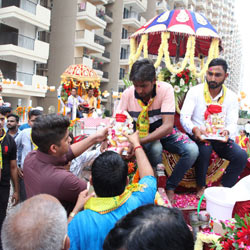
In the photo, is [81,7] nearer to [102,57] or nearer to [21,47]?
[102,57]

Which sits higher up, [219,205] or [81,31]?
[81,31]

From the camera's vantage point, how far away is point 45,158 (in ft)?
6.70

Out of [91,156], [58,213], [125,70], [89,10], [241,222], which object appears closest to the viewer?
[58,213]

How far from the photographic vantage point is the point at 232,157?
3.34 m

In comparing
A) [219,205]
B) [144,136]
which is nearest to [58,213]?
[219,205]

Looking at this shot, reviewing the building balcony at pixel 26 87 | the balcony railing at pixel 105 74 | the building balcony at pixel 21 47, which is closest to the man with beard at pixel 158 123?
the building balcony at pixel 26 87

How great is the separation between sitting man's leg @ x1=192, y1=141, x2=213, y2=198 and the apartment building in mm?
14882

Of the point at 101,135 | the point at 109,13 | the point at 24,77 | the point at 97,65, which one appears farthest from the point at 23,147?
the point at 109,13

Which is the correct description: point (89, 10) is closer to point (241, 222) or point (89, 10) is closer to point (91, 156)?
point (91, 156)

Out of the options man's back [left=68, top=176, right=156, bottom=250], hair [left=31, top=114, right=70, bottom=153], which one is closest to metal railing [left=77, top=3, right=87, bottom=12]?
hair [left=31, top=114, right=70, bottom=153]

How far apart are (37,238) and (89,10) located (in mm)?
22390

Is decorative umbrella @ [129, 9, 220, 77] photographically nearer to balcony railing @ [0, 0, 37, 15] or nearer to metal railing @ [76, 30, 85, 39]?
balcony railing @ [0, 0, 37, 15]

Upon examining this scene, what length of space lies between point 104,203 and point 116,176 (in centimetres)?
18

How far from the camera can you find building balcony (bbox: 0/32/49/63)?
52.5ft
